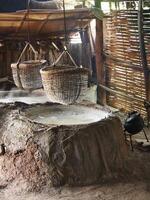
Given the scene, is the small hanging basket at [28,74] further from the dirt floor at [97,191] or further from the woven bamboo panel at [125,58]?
the dirt floor at [97,191]

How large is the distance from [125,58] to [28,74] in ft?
6.04

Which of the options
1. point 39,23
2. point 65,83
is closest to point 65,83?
point 65,83

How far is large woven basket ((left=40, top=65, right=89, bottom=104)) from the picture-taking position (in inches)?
202

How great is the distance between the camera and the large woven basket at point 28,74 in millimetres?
6672

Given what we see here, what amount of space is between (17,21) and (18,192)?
14.6 feet

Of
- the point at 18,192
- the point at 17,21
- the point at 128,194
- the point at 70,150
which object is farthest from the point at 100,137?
the point at 17,21

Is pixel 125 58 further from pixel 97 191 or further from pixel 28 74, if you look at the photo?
pixel 97 191

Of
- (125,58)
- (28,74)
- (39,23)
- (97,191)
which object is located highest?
(39,23)

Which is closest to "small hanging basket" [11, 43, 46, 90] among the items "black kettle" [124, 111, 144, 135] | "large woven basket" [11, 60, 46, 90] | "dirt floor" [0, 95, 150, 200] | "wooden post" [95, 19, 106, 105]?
"large woven basket" [11, 60, 46, 90]

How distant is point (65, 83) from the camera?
5.19 m

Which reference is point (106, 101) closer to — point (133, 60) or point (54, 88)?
point (133, 60)

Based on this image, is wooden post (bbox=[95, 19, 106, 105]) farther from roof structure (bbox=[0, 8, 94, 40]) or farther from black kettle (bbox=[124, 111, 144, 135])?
black kettle (bbox=[124, 111, 144, 135])

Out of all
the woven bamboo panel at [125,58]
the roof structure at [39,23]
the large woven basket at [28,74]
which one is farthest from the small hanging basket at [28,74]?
the woven bamboo panel at [125,58]

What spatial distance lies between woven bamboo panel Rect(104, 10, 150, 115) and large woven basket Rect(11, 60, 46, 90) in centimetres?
144
